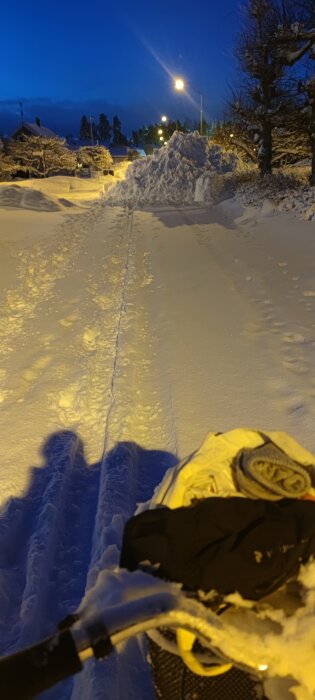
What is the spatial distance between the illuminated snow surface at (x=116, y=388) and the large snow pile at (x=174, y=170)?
13.1 metres

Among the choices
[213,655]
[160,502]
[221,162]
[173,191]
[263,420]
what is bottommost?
[263,420]

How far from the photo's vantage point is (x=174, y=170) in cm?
2194

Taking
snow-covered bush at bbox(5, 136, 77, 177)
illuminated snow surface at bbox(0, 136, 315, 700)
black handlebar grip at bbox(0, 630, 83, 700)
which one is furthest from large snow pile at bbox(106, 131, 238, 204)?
snow-covered bush at bbox(5, 136, 77, 177)

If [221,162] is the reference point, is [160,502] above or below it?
below

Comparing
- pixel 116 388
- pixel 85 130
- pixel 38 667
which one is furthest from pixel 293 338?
pixel 85 130

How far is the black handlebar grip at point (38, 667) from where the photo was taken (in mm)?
911

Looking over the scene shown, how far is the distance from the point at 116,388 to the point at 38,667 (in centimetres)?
294

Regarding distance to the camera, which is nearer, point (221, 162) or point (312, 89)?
point (312, 89)

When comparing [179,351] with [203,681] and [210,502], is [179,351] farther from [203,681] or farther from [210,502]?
[203,681]

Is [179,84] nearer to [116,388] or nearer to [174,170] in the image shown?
[174,170]

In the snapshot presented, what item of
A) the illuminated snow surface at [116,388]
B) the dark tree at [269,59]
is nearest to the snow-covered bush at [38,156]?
the dark tree at [269,59]

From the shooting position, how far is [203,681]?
1.34 m

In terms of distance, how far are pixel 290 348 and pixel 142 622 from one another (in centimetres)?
377

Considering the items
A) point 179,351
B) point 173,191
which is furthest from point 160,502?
point 173,191
